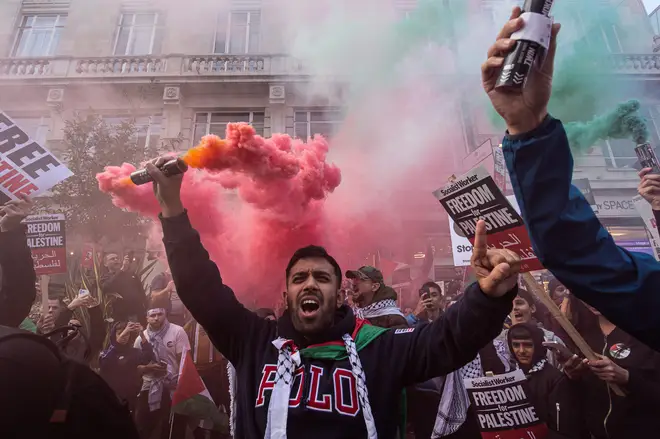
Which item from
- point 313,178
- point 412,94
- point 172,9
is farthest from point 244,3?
point 313,178

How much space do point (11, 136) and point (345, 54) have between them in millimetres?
8578

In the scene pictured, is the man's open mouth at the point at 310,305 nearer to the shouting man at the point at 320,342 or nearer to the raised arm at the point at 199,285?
the shouting man at the point at 320,342

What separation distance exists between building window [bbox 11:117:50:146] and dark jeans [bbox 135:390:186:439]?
1071cm

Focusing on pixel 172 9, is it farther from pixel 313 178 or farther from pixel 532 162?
pixel 532 162

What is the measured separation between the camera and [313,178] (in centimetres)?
539

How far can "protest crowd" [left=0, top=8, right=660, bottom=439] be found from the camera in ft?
3.34

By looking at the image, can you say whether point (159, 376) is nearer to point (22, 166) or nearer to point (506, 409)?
point (22, 166)

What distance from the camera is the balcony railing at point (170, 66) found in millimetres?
11805

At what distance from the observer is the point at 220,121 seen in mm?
12656

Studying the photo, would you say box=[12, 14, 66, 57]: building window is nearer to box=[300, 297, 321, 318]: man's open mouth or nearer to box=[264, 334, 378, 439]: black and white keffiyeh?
box=[300, 297, 321, 318]: man's open mouth

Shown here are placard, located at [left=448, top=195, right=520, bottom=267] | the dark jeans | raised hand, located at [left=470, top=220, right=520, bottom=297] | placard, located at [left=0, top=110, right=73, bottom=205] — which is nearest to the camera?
raised hand, located at [left=470, top=220, right=520, bottom=297]

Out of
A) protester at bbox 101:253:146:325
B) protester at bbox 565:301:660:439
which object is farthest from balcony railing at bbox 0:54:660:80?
protester at bbox 565:301:660:439

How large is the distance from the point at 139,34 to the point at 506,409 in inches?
595

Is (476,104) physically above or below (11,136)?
above
